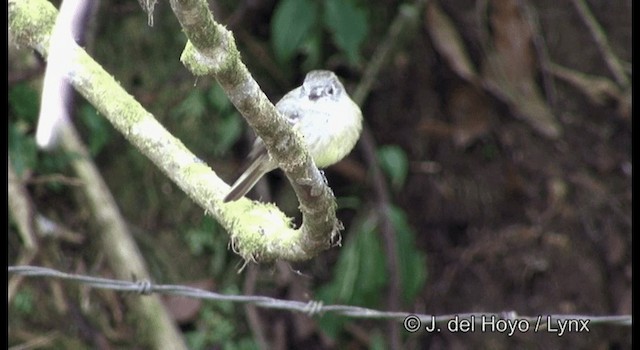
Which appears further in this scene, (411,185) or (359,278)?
(411,185)

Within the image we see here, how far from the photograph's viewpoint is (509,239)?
5305mm

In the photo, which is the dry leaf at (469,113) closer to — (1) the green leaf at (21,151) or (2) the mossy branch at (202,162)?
(1) the green leaf at (21,151)

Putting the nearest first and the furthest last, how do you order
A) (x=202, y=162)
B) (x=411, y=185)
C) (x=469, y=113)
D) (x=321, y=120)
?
(x=202, y=162) → (x=321, y=120) → (x=469, y=113) → (x=411, y=185)

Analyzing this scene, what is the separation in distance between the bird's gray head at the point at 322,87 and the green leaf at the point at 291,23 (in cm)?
54

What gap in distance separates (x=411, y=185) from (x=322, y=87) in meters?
1.60

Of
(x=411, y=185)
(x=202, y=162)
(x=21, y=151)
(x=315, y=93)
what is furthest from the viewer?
(x=411, y=185)

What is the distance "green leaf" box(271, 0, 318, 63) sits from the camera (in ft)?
14.7

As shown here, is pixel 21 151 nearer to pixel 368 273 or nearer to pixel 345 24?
pixel 345 24

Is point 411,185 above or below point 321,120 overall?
below

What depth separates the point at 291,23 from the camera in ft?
14.7

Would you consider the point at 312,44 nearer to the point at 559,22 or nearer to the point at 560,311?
the point at 559,22

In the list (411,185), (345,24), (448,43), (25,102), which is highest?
(25,102)

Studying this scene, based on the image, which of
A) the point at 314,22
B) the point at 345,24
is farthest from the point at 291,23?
the point at 345,24

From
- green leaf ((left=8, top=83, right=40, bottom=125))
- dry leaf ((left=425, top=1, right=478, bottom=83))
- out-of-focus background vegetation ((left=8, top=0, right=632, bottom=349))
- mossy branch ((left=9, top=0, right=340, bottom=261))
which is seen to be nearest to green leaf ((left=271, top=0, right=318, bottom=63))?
out-of-focus background vegetation ((left=8, top=0, right=632, bottom=349))
